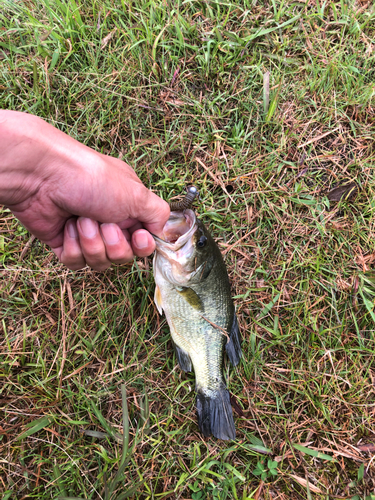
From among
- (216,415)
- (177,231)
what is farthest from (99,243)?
(216,415)

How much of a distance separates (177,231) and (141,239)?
38 centimetres

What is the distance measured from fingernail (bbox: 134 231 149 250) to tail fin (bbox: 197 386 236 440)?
4.36 ft

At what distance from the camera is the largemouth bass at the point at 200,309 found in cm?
219

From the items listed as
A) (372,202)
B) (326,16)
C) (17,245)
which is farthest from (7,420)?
(326,16)

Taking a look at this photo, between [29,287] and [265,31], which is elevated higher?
[265,31]

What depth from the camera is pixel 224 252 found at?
108 inches

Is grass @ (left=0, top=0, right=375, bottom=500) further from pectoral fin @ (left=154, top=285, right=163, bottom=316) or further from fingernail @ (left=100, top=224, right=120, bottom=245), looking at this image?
fingernail @ (left=100, top=224, right=120, bottom=245)

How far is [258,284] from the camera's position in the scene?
2750 mm

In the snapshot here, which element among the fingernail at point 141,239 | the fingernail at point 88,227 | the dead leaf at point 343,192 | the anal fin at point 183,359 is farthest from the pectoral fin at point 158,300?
the dead leaf at point 343,192

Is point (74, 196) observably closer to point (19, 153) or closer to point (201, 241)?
point (19, 153)

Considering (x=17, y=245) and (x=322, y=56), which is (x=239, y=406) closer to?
(x=17, y=245)

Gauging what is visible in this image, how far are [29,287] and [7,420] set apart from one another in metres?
1.05

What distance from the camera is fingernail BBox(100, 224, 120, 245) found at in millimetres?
2016

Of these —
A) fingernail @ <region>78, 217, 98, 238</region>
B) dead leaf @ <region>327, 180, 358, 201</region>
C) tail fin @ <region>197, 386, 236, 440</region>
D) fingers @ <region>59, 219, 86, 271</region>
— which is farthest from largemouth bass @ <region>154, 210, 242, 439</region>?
dead leaf @ <region>327, 180, 358, 201</region>
